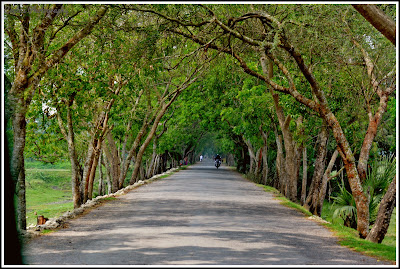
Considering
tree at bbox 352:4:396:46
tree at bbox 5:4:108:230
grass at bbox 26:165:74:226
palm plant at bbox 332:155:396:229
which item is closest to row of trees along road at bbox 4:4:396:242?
tree at bbox 5:4:108:230

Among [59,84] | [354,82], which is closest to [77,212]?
[59,84]

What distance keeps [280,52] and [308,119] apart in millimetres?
4376

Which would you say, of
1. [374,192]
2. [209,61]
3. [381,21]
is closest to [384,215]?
[374,192]

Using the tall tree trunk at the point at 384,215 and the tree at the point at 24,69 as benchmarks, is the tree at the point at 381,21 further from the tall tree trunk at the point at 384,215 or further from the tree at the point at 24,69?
the tree at the point at 24,69

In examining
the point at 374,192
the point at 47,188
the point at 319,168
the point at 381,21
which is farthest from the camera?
the point at 47,188

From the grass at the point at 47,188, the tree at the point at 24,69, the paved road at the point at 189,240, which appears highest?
the tree at the point at 24,69

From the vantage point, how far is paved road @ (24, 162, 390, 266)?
331 inches

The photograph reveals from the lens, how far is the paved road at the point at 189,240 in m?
8.41

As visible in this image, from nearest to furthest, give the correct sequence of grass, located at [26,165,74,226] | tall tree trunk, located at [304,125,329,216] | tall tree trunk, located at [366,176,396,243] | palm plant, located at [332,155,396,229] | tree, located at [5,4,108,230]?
tree, located at [5,4,108,230] → tall tree trunk, located at [366,176,396,243] → palm plant, located at [332,155,396,229] → tall tree trunk, located at [304,125,329,216] → grass, located at [26,165,74,226]

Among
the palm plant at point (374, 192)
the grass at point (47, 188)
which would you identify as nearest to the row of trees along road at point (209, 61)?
the palm plant at point (374, 192)

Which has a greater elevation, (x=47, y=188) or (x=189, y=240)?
(x=189, y=240)

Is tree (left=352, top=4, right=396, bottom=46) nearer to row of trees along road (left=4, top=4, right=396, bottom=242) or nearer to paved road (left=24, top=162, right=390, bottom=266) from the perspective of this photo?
row of trees along road (left=4, top=4, right=396, bottom=242)

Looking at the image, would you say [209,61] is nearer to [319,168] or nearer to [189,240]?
[319,168]

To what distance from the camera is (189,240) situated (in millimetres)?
10086
